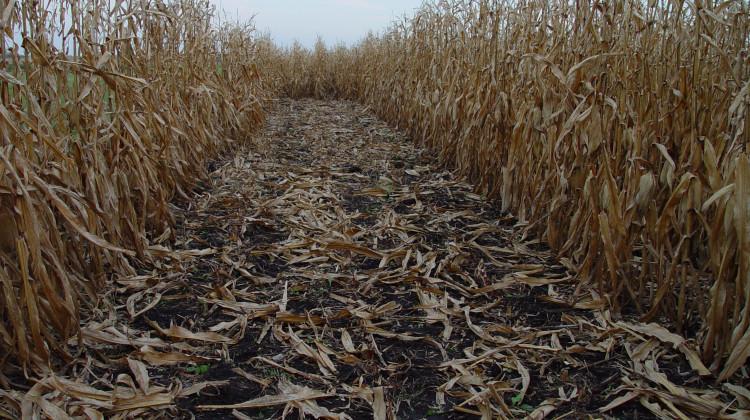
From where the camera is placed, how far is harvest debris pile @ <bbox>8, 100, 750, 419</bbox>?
164 centimetres

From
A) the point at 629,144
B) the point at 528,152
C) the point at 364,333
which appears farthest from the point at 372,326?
the point at 528,152

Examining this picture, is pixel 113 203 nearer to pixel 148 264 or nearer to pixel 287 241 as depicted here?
pixel 148 264

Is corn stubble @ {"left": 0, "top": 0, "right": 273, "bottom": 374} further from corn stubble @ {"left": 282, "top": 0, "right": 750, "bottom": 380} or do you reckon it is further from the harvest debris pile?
corn stubble @ {"left": 282, "top": 0, "right": 750, "bottom": 380}

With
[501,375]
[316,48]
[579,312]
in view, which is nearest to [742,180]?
[579,312]

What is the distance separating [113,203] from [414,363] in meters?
1.54

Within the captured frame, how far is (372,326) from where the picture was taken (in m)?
2.11

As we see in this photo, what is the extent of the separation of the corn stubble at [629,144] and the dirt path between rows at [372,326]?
176 mm

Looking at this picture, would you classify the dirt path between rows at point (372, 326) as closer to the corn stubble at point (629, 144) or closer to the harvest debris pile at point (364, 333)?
the harvest debris pile at point (364, 333)

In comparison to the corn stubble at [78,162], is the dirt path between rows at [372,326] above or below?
below

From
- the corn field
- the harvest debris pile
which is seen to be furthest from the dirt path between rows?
the corn field

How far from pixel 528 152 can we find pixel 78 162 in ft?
7.84

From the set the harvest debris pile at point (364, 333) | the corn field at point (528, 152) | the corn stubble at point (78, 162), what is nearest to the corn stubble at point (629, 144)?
the corn field at point (528, 152)

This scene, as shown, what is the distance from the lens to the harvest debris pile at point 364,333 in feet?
5.39

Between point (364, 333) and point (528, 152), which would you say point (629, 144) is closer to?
point (528, 152)
